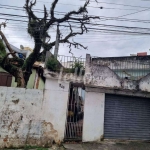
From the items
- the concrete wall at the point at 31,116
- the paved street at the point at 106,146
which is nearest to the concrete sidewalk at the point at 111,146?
the paved street at the point at 106,146

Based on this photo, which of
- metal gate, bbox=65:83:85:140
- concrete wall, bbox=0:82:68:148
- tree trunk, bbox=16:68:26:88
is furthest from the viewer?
tree trunk, bbox=16:68:26:88

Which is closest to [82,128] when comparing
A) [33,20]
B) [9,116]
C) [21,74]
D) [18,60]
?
[9,116]

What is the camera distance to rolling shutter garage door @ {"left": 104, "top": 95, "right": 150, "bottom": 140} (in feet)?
22.8

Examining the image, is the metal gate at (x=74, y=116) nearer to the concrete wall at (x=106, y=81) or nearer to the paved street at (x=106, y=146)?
the paved street at (x=106, y=146)

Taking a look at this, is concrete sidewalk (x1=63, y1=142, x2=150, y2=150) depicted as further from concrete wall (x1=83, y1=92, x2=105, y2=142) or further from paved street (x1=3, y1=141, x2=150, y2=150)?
concrete wall (x1=83, y1=92, x2=105, y2=142)

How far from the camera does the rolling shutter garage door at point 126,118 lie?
6938mm

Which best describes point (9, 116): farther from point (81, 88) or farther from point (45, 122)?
point (81, 88)

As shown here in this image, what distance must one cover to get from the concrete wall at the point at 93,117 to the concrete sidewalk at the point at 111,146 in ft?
1.17

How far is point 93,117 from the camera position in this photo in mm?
6590

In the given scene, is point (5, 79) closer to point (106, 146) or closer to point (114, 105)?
point (114, 105)

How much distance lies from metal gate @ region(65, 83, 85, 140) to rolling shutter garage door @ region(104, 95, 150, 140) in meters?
1.19

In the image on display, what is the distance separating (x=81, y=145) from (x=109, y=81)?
297cm

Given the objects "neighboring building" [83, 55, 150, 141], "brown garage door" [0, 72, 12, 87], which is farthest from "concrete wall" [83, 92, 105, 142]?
"brown garage door" [0, 72, 12, 87]

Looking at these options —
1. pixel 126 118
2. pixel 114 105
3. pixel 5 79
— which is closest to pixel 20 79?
pixel 5 79
